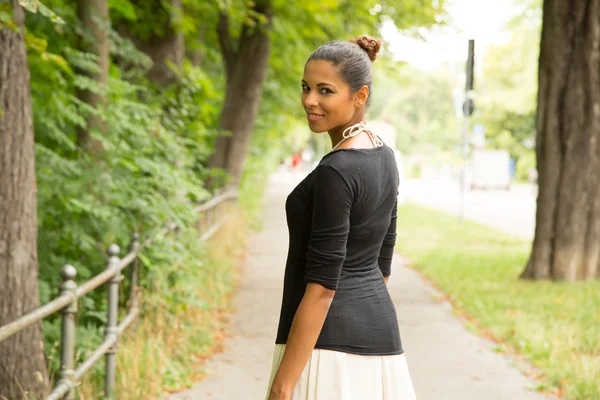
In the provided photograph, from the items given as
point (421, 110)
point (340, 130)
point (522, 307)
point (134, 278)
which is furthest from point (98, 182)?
point (421, 110)

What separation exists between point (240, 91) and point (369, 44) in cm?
1244

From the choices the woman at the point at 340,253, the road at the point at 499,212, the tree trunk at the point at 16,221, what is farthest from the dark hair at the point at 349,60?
the road at the point at 499,212

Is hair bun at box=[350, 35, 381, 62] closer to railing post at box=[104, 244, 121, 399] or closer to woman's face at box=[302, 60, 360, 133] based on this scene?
woman's face at box=[302, 60, 360, 133]

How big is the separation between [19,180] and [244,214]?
47.2 feet

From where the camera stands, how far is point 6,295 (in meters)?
4.45

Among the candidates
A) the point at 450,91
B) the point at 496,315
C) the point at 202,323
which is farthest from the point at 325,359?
the point at 450,91

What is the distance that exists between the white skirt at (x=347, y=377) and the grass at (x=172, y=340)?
2244 millimetres

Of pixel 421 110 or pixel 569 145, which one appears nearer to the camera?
pixel 569 145

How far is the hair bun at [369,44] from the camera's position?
247cm

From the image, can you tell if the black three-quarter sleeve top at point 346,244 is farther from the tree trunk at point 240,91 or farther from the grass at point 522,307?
the tree trunk at point 240,91

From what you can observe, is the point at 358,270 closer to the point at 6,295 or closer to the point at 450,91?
the point at 6,295

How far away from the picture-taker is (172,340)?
20.8ft

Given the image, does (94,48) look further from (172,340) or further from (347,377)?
(347,377)

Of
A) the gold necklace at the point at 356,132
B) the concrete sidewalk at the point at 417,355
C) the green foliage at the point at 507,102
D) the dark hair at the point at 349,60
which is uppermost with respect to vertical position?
the green foliage at the point at 507,102
